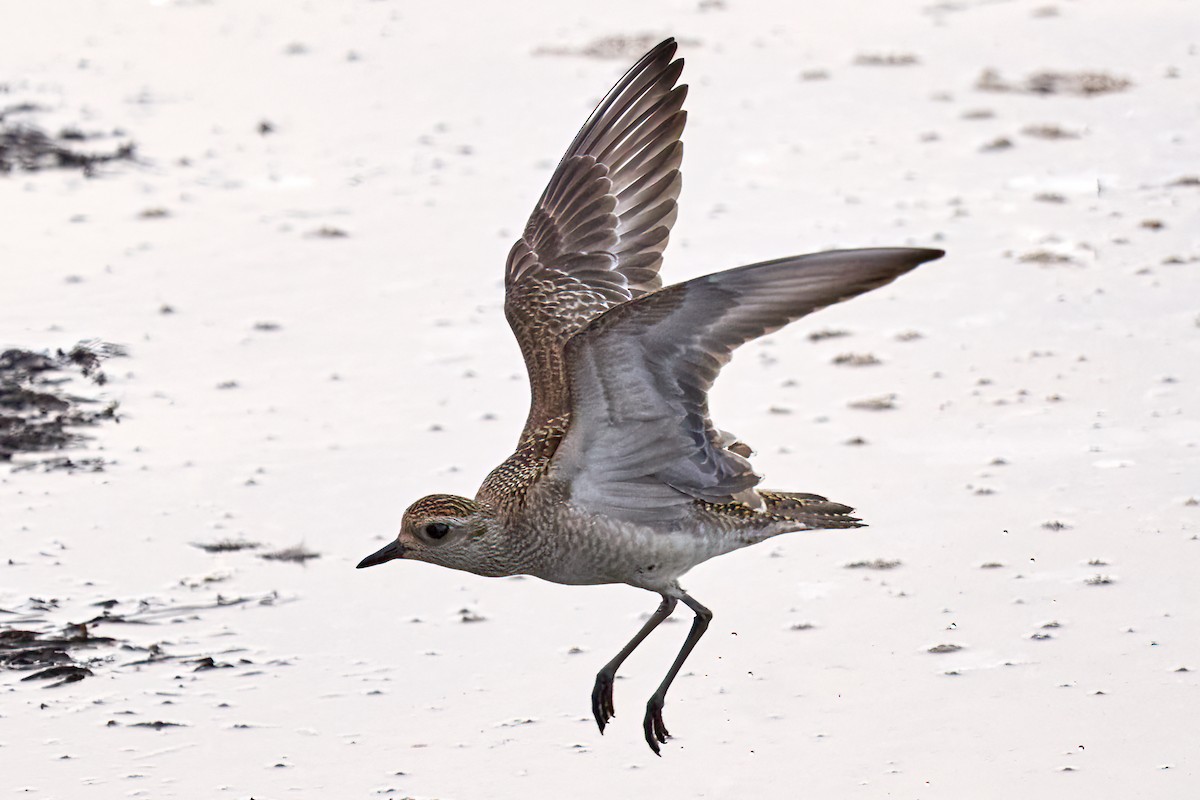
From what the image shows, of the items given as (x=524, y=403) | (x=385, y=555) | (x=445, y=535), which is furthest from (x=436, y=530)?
(x=524, y=403)

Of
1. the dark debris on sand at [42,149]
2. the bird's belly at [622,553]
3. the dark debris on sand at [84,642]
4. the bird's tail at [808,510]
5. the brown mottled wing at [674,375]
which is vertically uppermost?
the dark debris on sand at [42,149]

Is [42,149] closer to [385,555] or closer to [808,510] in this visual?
[385,555]

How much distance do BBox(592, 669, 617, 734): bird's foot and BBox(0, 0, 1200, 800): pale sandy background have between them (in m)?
0.14

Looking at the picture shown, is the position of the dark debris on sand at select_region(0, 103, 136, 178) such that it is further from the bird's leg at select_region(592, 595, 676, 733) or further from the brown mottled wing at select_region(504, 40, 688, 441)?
the bird's leg at select_region(592, 595, 676, 733)

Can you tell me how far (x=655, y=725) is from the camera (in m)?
6.32

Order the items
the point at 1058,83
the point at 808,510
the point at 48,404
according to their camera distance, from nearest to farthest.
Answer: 1. the point at 808,510
2. the point at 48,404
3. the point at 1058,83

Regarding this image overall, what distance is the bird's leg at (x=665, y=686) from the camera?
6.30 meters

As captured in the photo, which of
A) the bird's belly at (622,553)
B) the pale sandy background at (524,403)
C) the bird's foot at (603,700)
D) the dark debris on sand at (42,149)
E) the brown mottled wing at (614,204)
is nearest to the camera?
the bird's belly at (622,553)

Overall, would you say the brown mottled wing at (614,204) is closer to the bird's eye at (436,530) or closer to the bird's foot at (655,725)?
the bird's eye at (436,530)

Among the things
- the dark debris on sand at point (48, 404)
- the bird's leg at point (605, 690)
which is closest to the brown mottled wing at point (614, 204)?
the bird's leg at point (605, 690)

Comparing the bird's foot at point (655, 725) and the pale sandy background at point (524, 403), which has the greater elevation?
the pale sandy background at point (524, 403)

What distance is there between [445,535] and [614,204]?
1.68m

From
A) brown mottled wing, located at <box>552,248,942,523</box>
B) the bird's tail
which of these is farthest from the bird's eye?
the bird's tail

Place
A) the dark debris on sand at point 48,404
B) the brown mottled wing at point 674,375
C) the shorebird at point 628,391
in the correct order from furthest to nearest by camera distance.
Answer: the dark debris on sand at point 48,404
the shorebird at point 628,391
the brown mottled wing at point 674,375
